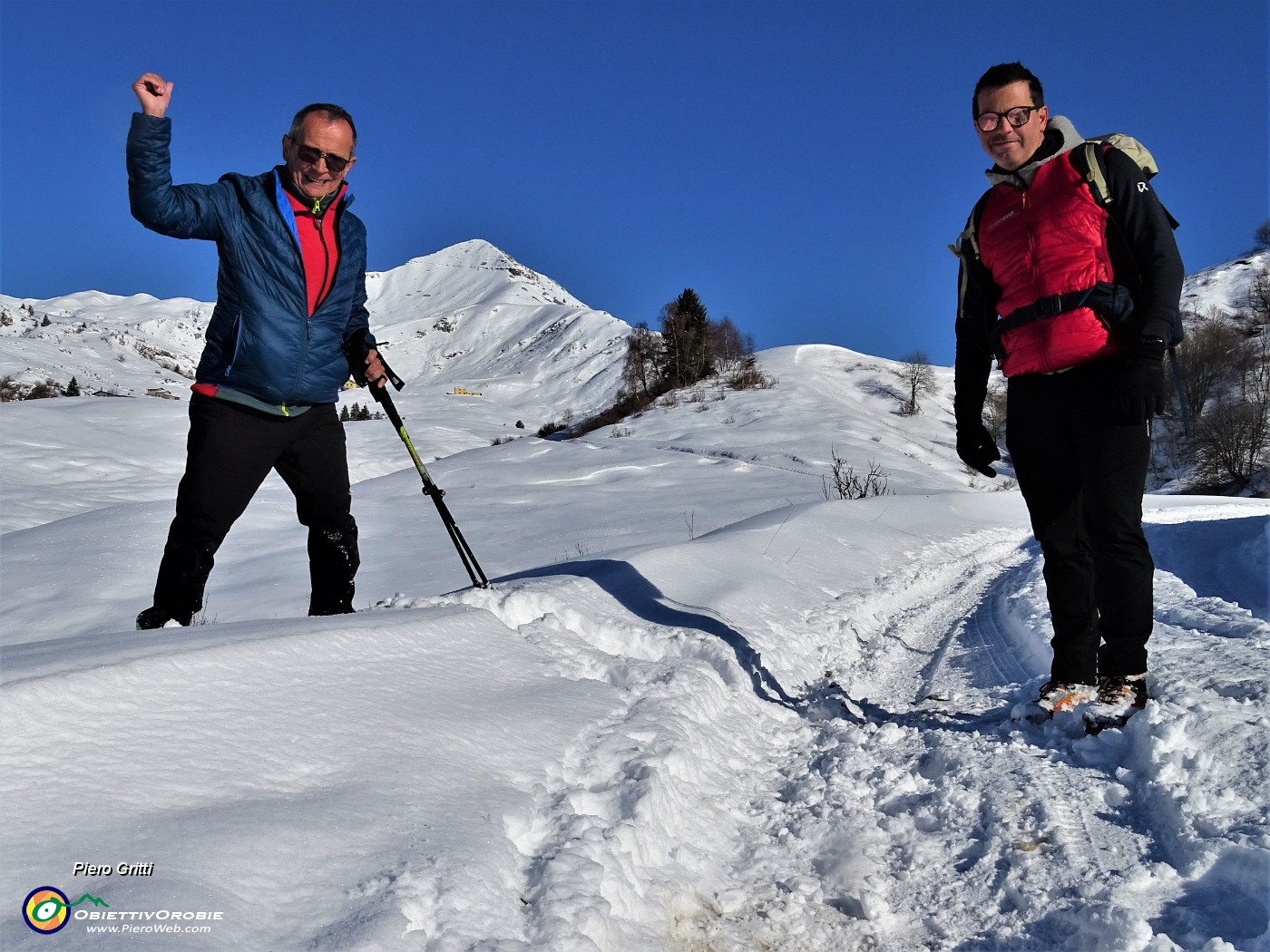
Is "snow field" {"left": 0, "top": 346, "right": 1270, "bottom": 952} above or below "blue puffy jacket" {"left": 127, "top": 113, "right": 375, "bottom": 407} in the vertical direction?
below

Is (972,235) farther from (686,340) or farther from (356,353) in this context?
(686,340)

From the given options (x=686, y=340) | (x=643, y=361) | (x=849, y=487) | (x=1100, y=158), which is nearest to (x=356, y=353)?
(x=1100, y=158)

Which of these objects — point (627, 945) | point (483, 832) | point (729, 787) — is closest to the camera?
point (627, 945)

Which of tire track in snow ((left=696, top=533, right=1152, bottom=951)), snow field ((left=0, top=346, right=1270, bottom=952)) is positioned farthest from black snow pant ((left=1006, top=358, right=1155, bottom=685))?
tire track in snow ((left=696, top=533, right=1152, bottom=951))

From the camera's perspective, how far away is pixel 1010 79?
8.21 feet

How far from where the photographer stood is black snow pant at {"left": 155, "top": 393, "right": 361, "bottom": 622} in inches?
109

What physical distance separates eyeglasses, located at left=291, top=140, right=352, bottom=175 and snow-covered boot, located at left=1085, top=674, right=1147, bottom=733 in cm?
293

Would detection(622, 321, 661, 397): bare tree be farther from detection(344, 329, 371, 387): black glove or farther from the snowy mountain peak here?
detection(344, 329, 371, 387): black glove

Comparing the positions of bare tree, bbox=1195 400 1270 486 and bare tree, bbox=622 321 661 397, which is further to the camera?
bare tree, bbox=622 321 661 397

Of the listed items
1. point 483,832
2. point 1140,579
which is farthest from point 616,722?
point 1140,579

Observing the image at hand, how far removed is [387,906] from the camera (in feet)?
4.19

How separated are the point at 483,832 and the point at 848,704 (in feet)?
5.31

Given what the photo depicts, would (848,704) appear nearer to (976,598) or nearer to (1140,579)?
(1140,579)

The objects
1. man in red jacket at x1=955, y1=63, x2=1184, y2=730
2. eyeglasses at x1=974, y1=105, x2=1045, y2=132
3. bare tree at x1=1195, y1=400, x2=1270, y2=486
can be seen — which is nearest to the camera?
man in red jacket at x1=955, y1=63, x2=1184, y2=730
